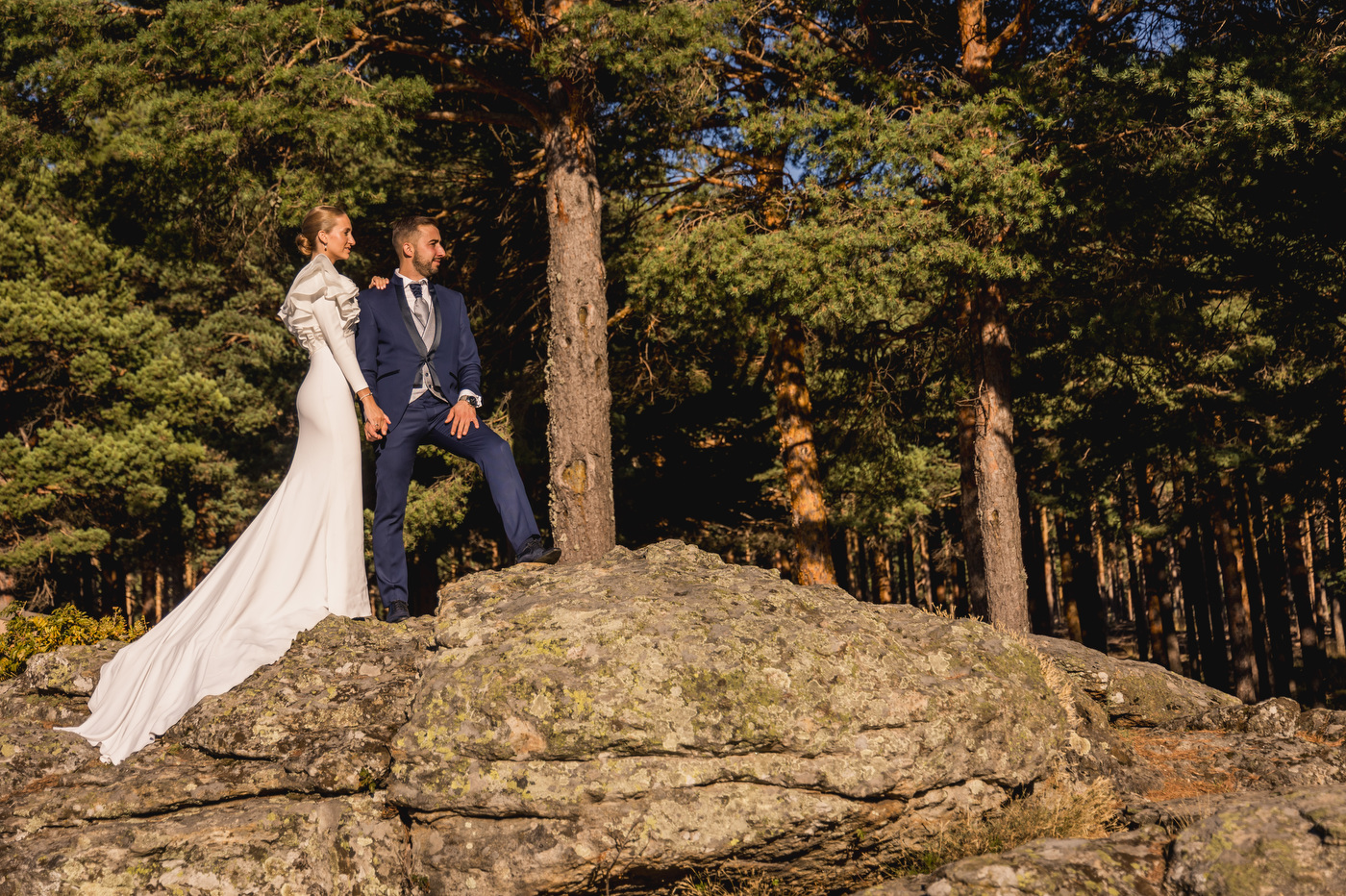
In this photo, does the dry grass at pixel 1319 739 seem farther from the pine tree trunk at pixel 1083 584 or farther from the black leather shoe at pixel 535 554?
the pine tree trunk at pixel 1083 584

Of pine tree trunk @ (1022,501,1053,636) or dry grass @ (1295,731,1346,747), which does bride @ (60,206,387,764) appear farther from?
pine tree trunk @ (1022,501,1053,636)

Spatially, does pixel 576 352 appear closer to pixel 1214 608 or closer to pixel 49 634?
pixel 49 634

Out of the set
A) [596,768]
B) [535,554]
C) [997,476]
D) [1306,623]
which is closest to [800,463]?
[997,476]

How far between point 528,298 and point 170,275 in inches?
557

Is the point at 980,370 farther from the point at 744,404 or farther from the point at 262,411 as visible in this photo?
the point at 262,411

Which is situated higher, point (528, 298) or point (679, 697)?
point (528, 298)

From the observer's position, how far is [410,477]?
17.0 ft

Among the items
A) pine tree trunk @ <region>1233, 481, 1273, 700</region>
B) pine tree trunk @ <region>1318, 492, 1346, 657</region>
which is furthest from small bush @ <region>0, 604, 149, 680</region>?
pine tree trunk @ <region>1233, 481, 1273, 700</region>

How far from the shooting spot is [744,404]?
2194cm

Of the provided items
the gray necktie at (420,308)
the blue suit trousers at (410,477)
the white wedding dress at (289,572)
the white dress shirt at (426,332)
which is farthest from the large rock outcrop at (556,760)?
the gray necktie at (420,308)

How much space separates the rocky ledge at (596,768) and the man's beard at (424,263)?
193 cm

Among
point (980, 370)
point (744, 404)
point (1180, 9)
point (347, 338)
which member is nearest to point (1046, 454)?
point (744, 404)

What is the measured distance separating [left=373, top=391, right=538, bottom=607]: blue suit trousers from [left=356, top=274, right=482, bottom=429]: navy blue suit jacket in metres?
0.10

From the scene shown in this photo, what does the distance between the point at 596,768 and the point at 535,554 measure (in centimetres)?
169
